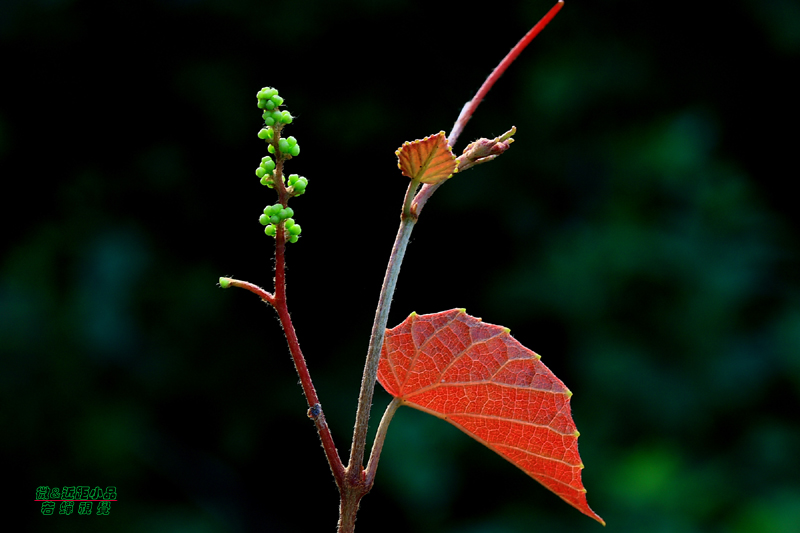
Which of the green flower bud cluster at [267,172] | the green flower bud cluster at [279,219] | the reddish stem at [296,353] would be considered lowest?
the reddish stem at [296,353]

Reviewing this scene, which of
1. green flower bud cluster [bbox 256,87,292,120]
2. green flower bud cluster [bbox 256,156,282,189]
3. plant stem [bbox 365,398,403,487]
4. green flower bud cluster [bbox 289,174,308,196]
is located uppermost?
→ green flower bud cluster [bbox 256,87,292,120]

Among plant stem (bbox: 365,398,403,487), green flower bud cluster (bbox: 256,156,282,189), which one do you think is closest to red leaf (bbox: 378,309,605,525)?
plant stem (bbox: 365,398,403,487)

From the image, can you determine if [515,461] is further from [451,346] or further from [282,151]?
[282,151]

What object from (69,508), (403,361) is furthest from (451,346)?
(69,508)

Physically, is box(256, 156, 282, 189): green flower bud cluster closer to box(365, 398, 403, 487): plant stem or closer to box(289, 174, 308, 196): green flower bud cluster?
box(289, 174, 308, 196): green flower bud cluster

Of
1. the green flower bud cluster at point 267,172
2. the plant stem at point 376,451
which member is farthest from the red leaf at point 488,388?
the green flower bud cluster at point 267,172

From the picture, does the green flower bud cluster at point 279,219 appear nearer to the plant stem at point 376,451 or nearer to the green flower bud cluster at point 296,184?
the green flower bud cluster at point 296,184
